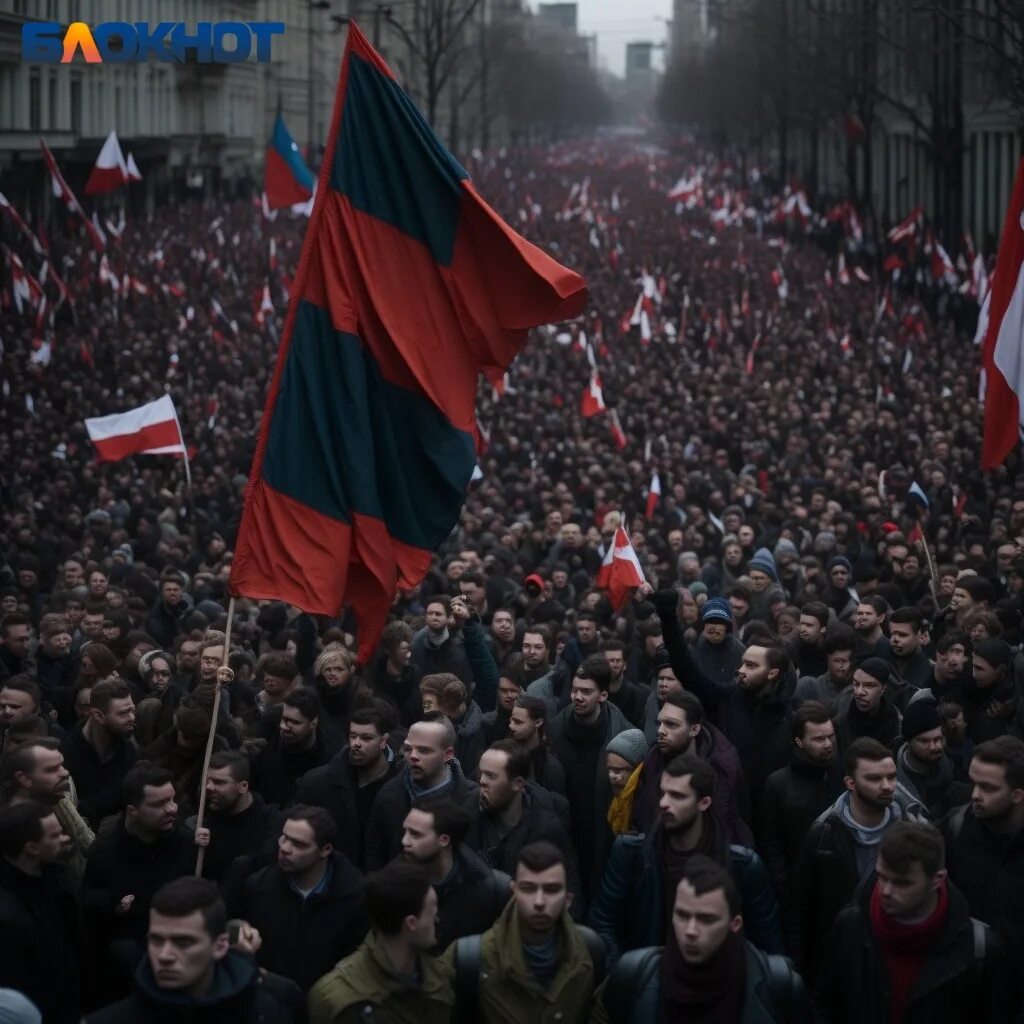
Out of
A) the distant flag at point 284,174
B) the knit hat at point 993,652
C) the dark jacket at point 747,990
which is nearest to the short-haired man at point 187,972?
the dark jacket at point 747,990

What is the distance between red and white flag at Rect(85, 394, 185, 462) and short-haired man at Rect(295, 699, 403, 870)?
8.08 m

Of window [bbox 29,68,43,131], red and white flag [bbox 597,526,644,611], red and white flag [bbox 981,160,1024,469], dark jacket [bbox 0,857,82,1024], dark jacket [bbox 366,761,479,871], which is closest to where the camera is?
dark jacket [bbox 0,857,82,1024]

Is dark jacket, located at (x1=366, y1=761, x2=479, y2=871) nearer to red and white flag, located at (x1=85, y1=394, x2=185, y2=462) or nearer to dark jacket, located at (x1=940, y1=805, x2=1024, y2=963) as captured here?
dark jacket, located at (x1=940, y1=805, x2=1024, y2=963)

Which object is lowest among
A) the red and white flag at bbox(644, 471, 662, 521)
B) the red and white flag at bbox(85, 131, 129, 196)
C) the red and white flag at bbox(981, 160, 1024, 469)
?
the red and white flag at bbox(644, 471, 662, 521)

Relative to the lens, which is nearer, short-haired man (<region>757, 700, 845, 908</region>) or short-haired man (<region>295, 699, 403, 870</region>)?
short-haired man (<region>757, 700, 845, 908</region>)

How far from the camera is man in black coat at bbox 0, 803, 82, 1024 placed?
18.8 ft

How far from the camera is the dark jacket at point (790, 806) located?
7012 millimetres

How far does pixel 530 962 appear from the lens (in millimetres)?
5324

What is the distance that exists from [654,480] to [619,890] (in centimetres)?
1170

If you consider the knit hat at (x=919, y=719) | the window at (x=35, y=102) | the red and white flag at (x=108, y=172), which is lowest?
the knit hat at (x=919, y=719)

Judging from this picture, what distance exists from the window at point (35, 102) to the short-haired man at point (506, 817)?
3979 centimetres

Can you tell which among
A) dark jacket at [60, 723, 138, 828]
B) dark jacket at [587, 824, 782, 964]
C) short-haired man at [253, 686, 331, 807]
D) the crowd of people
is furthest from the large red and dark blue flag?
dark jacket at [587, 824, 782, 964]

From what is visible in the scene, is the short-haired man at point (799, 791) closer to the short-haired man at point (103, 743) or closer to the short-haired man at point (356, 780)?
the short-haired man at point (356, 780)

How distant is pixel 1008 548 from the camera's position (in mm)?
12906
